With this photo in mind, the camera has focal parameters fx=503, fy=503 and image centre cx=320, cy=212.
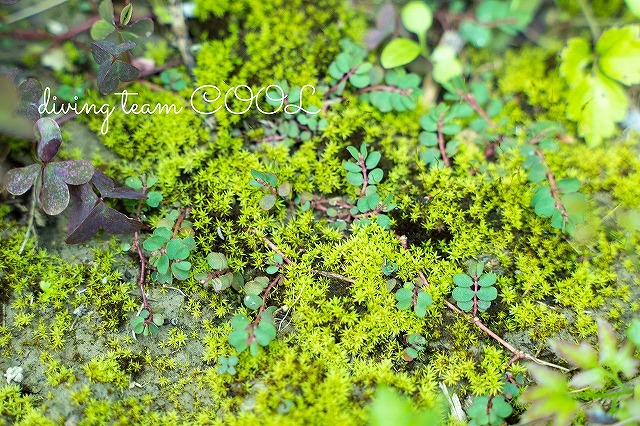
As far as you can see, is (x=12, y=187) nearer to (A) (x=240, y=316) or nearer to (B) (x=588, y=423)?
(A) (x=240, y=316)

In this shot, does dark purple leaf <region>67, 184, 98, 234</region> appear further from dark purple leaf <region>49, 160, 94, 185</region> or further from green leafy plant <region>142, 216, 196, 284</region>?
green leafy plant <region>142, 216, 196, 284</region>

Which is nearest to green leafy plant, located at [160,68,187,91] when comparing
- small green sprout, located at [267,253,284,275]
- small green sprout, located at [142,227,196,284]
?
small green sprout, located at [142,227,196,284]

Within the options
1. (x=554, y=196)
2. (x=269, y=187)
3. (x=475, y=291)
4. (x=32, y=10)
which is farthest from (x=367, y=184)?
(x=32, y=10)

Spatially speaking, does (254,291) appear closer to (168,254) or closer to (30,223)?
(168,254)

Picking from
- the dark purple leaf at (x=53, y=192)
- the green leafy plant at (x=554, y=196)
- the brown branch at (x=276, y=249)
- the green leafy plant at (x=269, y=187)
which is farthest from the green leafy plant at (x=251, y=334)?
the green leafy plant at (x=554, y=196)

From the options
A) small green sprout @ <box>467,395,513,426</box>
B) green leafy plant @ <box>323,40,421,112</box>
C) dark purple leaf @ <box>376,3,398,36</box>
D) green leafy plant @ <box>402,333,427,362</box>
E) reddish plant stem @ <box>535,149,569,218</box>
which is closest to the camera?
small green sprout @ <box>467,395,513,426</box>

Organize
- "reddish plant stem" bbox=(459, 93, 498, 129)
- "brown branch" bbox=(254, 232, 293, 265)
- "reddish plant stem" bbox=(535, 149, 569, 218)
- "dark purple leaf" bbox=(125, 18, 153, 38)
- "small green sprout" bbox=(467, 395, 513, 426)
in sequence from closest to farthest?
"small green sprout" bbox=(467, 395, 513, 426) → "brown branch" bbox=(254, 232, 293, 265) → "reddish plant stem" bbox=(535, 149, 569, 218) → "dark purple leaf" bbox=(125, 18, 153, 38) → "reddish plant stem" bbox=(459, 93, 498, 129)

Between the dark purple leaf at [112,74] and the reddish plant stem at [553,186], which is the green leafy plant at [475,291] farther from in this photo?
A: the dark purple leaf at [112,74]
